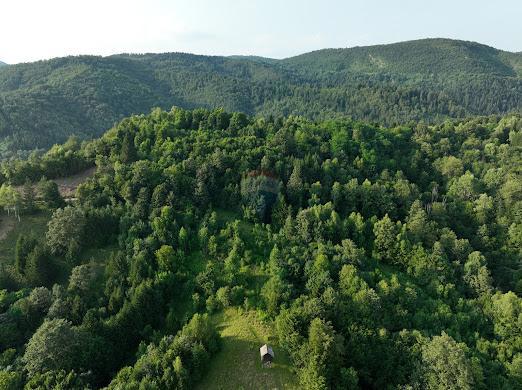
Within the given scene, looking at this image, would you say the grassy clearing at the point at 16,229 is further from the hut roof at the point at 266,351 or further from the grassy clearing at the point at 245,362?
the hut roof at the point at 266,351

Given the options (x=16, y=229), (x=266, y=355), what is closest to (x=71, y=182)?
(x=16, y=229)

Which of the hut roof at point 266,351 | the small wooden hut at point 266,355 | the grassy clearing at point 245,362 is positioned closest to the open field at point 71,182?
the grassy clearing at point 245,362

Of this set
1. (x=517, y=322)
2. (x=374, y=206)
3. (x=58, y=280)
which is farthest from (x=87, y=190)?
(x=517, y=322)

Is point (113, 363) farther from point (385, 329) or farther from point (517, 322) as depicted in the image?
point (517, 322)

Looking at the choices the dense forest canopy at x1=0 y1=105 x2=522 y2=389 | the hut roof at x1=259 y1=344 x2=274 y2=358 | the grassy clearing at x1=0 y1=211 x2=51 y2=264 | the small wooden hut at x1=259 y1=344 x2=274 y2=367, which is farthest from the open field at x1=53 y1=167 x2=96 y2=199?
the small wooden hut at x1=259 y1=344 x2=274 y2=367

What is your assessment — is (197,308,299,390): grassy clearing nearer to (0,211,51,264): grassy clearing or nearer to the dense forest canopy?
the dense forest canopy
